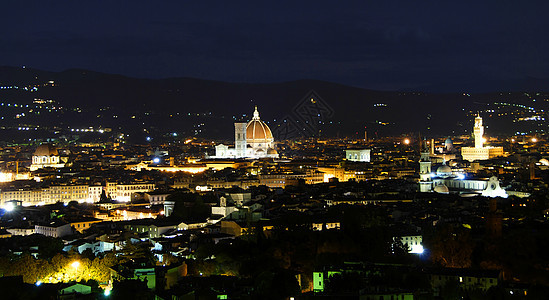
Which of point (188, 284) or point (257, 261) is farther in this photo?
point (257, 261)

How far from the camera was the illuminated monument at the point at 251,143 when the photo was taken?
8512 centimetres

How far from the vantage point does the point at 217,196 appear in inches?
1802

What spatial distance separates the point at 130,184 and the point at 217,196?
14.1 m

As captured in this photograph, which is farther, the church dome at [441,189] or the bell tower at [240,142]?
the bell tower at [240,142]

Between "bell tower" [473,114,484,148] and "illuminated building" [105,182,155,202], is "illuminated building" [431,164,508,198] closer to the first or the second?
"illuminated building" [105,182,155,202]

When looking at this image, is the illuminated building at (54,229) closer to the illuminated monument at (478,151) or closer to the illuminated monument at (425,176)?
the illuminated monument at (425,176)

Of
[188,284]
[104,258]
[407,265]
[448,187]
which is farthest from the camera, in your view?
[448,187]

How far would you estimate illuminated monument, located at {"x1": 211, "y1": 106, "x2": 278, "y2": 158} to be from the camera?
3351 inches

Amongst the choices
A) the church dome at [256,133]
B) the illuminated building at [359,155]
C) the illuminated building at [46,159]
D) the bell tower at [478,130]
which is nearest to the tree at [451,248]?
the illuminated building at [359,155]

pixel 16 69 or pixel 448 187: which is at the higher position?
pixel 16 69

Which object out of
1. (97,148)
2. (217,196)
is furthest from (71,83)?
(217,196)

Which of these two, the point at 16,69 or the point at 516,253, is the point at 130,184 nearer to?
the point at 516,253

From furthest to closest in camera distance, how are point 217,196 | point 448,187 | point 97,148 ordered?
point 97,148 < point 448,187 < point 217,196

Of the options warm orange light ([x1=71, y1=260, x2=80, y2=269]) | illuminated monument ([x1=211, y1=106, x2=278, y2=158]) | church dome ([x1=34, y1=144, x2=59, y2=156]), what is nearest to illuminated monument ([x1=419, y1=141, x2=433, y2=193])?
warm orange light ([x1=71, y1=260, x2=80, y2=269])
